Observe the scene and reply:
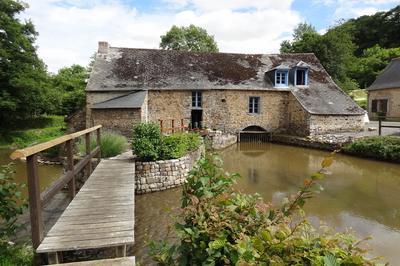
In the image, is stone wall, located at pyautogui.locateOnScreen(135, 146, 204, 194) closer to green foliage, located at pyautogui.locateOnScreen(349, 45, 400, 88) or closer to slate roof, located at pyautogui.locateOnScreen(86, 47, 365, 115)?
slate roof, located at pyautogui.locateOnScreen(86, 47, 365, 115)

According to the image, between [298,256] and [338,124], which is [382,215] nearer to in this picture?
[298,256]

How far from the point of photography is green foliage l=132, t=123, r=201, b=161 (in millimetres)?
8211

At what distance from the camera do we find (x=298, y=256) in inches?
76.0

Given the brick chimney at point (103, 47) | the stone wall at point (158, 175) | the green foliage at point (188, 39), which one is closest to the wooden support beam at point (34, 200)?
the stone wall at point (158, 175)

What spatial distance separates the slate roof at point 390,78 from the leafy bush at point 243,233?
24.9 metres

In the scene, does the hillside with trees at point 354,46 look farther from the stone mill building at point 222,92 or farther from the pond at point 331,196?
the pond at point 331,196

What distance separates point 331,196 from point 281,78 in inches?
493

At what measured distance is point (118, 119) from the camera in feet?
47.4

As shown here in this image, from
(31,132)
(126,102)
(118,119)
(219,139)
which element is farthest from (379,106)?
(31,132)

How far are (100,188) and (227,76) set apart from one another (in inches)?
576

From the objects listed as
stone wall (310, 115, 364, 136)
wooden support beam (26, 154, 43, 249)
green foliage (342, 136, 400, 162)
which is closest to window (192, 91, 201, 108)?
stone wall (310, 115, 364, 136)

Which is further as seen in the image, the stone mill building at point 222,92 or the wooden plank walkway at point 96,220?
the stone mill building at point 222,92

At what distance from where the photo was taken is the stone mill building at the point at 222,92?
16891 mm

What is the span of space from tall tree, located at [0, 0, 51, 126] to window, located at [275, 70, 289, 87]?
16.4m
